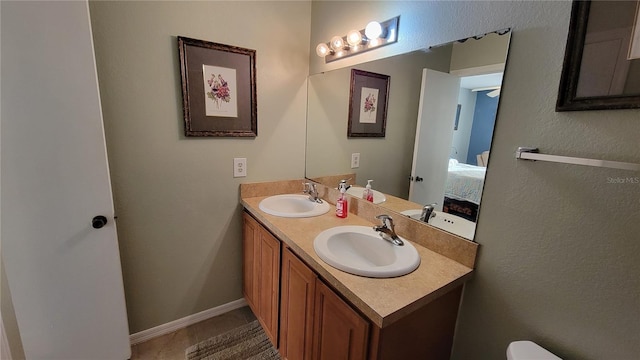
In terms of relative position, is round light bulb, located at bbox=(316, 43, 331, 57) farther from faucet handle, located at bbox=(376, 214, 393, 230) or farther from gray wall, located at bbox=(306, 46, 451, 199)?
faucet handle, located at bbox=(376, 214, 393, 230)

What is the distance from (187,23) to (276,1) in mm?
592

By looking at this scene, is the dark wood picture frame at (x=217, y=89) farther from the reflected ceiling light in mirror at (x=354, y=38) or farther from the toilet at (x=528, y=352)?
the toilet at (x=528, y=352)

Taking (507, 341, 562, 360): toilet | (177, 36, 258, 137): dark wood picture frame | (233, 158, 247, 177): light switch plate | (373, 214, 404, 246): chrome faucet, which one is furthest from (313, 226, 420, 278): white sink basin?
(177, 36, 258, 137): dark wood picture frame

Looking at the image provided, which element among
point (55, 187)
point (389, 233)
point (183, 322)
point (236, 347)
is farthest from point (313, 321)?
point (55, 187)

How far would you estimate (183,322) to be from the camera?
189cm

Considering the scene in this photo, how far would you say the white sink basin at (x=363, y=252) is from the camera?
1018 mm

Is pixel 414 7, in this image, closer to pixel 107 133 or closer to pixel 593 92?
pixel 593 92

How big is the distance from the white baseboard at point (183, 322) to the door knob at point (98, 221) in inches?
32.7

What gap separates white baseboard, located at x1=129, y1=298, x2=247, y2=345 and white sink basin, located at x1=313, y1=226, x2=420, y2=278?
1.18 m

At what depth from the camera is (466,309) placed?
114cm

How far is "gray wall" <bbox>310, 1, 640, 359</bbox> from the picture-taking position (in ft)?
2.49

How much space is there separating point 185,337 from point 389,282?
157 cm

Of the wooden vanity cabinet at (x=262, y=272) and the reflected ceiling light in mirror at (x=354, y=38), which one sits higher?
the reflected ceiling light in mirror at (x=354, y=38)

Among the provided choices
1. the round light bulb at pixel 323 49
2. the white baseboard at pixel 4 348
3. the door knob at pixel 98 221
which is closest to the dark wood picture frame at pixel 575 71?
the round light bulb at pixel 323 49
